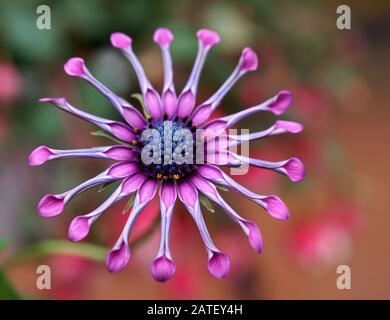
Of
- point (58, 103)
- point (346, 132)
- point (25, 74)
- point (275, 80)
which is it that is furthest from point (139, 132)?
point (346, 132)

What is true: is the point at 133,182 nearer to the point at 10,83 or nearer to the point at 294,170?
the point at 294,170

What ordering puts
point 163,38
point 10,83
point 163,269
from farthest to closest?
point 10,83, point 163,38, point 163,269

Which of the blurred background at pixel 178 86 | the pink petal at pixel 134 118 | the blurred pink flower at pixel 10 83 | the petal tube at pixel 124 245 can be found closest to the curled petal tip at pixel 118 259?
the petal tube at pixel 124 245

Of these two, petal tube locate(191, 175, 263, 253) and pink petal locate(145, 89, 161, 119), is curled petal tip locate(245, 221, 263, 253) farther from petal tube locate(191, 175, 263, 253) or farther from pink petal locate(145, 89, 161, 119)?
pink petal locate(145, 89, 161, 119)

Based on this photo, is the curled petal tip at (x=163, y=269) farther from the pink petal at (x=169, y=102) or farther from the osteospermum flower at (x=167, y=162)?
the pink petal at (x=169, y=102)

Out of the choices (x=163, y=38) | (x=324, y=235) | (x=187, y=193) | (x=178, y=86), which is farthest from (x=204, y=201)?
(x=324, y=235)

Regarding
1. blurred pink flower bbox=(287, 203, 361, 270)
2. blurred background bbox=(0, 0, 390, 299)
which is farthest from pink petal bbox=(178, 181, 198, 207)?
blurred pink flower bbox=(287, 203, 361, 270)
